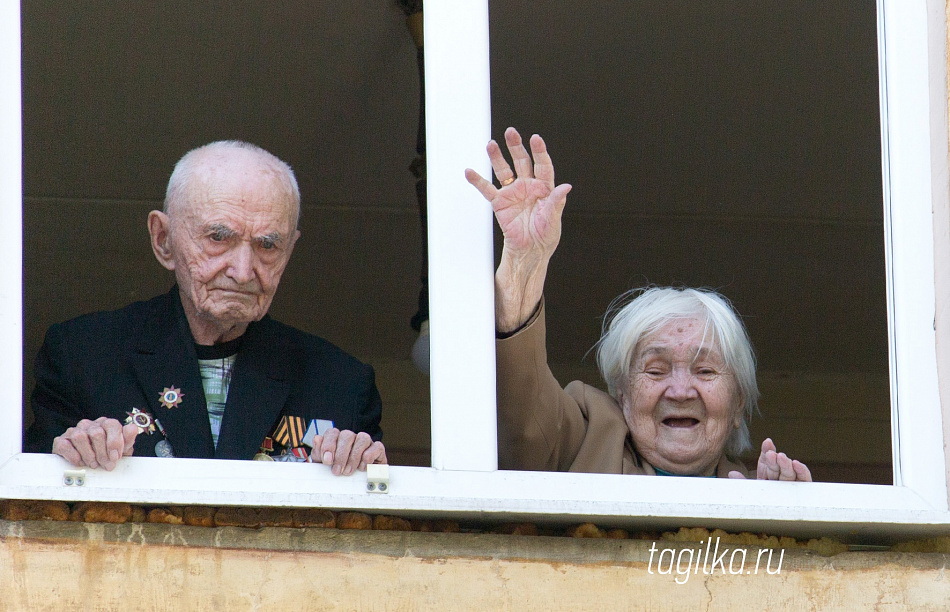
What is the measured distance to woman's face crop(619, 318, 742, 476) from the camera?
297 cm

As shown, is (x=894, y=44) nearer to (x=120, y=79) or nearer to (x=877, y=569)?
(x=877, y=569)

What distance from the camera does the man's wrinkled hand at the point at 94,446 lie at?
85.7 inches

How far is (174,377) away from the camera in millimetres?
2732

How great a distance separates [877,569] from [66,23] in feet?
9.44

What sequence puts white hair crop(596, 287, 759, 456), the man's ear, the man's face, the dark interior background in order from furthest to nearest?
the dark interior background
white hair crop(596, 287, 759, 456)
the man's ear
the man's face

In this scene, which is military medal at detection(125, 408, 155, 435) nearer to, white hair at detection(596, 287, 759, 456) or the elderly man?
the elderly man

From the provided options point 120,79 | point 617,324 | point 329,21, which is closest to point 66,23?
point 120,79

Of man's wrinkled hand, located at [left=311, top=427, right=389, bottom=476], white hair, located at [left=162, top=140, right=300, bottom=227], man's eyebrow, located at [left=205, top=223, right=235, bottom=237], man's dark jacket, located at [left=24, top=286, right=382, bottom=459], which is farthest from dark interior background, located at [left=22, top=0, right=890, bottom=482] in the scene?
man's wrinkled hand, located at [left=311, top=427, right=389, bottom=476]

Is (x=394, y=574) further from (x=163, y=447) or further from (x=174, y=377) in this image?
(x=174, y=377)

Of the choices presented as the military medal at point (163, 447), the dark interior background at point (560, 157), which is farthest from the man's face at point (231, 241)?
the dark interior background at point (560, 157)

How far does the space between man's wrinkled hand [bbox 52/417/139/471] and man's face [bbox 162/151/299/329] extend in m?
0.65

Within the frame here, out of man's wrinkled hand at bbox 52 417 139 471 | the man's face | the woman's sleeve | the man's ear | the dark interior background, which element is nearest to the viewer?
man's wrinkled hand at bbox 52 417 139 471

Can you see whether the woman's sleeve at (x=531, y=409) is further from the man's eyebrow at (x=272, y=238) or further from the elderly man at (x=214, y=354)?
the man's eyebrow at (x=272, y=238)

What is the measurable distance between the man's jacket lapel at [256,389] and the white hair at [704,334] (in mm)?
796
